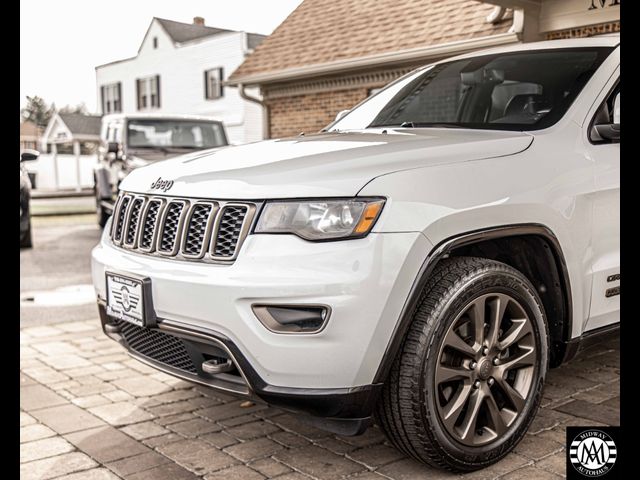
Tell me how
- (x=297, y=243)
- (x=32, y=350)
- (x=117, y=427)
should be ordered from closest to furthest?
(x=297, y=243) < (x=117, y=427) < (x=32, y=350)

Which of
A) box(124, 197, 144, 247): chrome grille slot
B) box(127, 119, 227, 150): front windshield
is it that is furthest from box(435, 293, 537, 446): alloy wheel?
box(127, 119, 227, 150): front windshield

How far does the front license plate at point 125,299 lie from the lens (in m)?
3.06

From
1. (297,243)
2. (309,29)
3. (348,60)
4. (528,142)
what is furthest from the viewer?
(309,29)

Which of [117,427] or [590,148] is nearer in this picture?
[590,148]

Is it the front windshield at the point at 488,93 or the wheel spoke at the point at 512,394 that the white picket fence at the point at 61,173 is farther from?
the wheel spoke at the point at 512,394

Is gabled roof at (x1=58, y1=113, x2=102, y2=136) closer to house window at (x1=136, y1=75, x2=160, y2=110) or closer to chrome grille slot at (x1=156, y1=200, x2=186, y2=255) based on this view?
house window at (x1=136, y1=75, x2=160, y2=110)

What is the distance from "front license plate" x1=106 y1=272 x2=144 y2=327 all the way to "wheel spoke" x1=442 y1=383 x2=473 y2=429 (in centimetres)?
129

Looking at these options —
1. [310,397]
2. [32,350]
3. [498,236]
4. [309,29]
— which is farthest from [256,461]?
[309,29]

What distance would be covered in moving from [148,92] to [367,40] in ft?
68.6

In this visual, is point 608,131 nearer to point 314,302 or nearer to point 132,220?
point 314,302

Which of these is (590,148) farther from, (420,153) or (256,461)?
(256,461)

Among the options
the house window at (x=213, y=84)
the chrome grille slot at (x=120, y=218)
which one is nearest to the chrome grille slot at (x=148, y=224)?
the chrome grille slot at (x=120, y=218)
